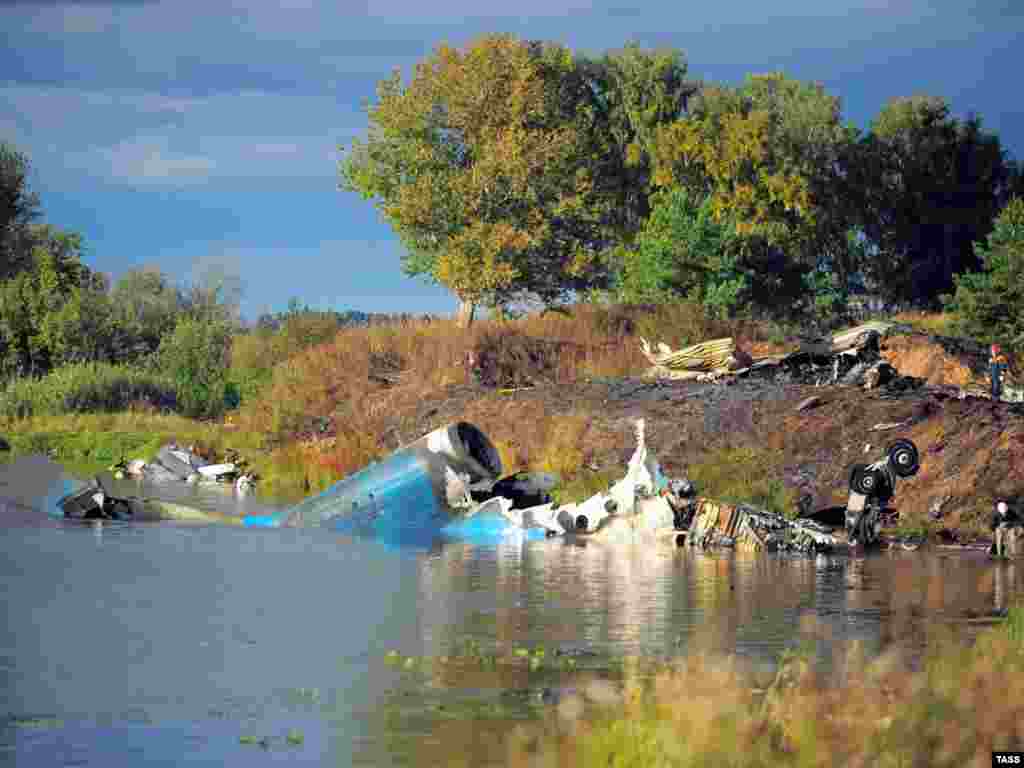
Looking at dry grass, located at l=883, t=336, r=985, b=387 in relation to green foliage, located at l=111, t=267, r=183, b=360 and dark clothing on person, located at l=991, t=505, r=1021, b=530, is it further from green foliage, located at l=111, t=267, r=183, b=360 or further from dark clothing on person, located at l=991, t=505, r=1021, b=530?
green foliage, located at l=111, t=267, r=183, b=360

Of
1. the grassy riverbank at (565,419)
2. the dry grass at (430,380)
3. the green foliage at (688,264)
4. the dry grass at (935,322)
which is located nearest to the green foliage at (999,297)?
the dry grass at (935,322)

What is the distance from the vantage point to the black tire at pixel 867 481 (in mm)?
23359

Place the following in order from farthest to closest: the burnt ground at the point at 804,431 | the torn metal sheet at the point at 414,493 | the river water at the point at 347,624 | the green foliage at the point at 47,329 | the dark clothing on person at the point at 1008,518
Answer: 1. the green foliage at the point at 47,329
2. the torn metal sheet at the point at 414,493
3. the burnt ground at the point at 804,431
4. the dark clothing on person at the point at 1008,518
5. the river water at the point at 347,624

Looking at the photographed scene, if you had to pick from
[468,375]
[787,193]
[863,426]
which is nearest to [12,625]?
[863,426]

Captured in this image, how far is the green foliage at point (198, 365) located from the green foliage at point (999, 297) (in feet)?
87.8

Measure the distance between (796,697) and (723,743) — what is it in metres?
0.86

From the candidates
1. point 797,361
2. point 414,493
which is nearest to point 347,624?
point 414,493

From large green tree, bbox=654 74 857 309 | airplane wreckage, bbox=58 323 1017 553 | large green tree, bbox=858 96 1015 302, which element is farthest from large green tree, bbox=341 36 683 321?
airplane wreckage, bbox=58 323 1017 553

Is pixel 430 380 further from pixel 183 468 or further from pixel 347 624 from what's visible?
pixel 347 624

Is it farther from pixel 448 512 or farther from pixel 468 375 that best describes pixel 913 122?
pixel 448 512

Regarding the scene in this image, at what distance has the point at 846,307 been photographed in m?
A: 81.8

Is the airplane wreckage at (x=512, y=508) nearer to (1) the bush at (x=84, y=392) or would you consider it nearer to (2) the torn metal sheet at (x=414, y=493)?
(2) the torn metal sheet at (x=414, y=493)

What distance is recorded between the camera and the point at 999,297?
195 feet

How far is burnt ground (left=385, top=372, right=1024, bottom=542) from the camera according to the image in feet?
81.3
